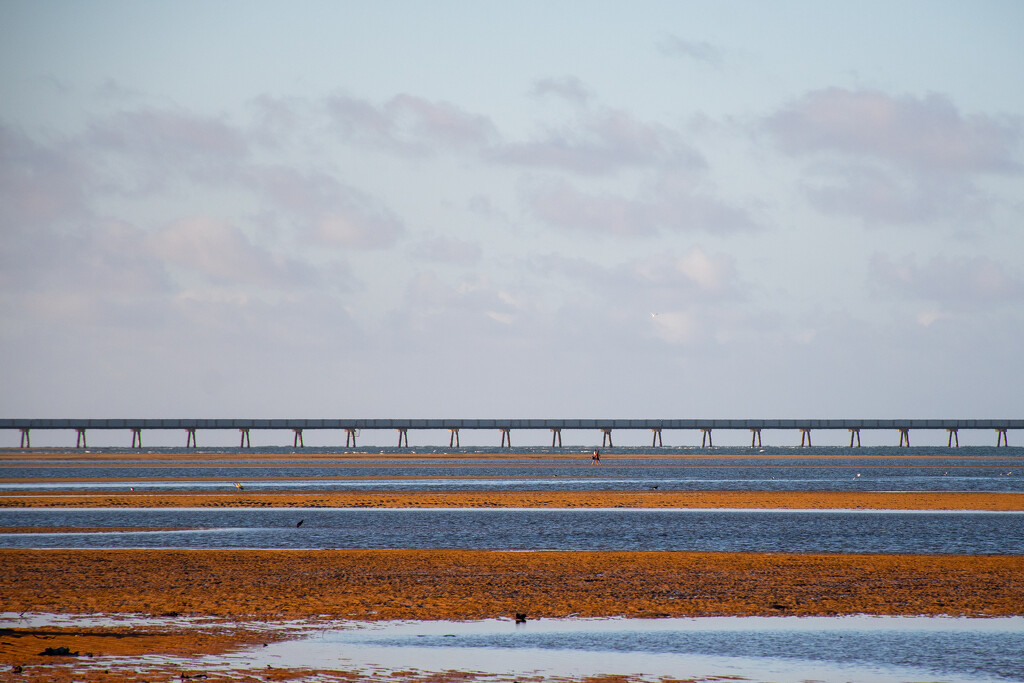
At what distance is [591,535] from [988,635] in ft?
48.7

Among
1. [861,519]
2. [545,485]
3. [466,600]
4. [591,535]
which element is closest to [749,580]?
[466,600]

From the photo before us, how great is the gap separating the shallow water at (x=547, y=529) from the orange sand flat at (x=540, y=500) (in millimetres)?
2421

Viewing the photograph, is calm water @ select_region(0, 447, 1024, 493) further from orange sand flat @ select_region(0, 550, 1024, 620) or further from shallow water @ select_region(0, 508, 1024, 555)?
orange sand flat @ select_region(0, 550, 1024, 620)

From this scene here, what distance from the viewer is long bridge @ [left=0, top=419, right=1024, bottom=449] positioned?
134m

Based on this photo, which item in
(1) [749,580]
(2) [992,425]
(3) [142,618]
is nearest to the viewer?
(3) [142,618]

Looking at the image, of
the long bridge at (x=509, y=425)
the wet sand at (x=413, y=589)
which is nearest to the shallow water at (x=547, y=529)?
the wet sand at (x=413, y=589)

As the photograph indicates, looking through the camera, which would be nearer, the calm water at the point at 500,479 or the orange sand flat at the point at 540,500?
the orange sand flat at the point at 540,500

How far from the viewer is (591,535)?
1204 inches

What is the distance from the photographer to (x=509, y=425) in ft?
450

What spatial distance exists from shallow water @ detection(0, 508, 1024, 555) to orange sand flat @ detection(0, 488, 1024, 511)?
2421mm

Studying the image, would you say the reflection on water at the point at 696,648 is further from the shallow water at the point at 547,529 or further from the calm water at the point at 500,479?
the calm water at the point at 500,479

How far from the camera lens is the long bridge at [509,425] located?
134 m

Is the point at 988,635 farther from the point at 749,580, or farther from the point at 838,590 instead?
the point at 749,580

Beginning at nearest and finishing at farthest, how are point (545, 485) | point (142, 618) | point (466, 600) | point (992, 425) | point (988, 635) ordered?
point (988, 635), point (142, 618), point (466, 600), point (545, 485), point (992, 425)
